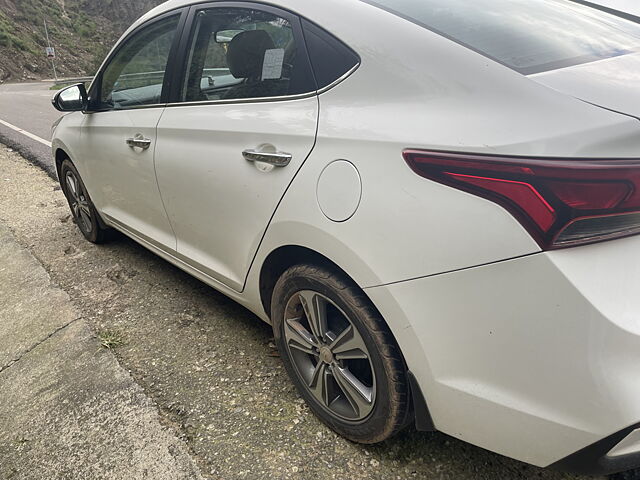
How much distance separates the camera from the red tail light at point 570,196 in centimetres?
112

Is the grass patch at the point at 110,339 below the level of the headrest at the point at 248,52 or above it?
below

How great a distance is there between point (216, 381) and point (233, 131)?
3.75ft

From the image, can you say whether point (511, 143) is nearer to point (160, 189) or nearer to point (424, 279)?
point (424, 279)

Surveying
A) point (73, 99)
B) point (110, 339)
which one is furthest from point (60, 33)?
point (110, 339)

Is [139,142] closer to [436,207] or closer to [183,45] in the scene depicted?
[183,45]

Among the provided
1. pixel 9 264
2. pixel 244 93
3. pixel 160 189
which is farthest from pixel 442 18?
pixel 9 264

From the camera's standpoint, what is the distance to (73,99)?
130 inches

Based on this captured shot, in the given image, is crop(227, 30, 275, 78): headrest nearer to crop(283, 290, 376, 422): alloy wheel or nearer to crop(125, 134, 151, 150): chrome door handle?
crop(125, 134, 151, 150): chrome door handle

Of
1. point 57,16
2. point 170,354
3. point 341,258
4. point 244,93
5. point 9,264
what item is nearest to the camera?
point 341,258

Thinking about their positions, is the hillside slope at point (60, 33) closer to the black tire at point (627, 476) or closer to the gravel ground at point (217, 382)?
the gravel ground at point (217, 382)

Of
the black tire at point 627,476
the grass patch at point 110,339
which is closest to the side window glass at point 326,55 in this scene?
the black tire at point 627,476

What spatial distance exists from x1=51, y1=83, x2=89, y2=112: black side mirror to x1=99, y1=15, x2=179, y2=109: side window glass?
0.15 m

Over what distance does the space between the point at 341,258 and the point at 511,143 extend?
61 cm

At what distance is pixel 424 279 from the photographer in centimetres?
133
